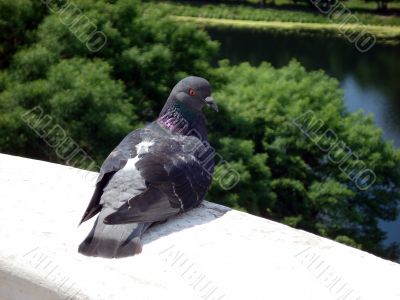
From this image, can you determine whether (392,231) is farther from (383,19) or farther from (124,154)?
(383,19)

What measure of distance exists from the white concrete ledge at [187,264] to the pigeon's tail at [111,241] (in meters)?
0.04

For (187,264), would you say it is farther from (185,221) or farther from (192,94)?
(192,94)

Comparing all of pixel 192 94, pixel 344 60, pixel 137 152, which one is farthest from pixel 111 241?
pixel 344 60

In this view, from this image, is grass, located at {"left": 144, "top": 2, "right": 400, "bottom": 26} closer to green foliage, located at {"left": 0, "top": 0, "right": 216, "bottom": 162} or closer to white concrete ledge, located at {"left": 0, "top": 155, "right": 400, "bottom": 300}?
green foliage, located at {"left": 0, "top": 0, "right": 216, "bottom": 162}

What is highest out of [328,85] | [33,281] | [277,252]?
[328,85]

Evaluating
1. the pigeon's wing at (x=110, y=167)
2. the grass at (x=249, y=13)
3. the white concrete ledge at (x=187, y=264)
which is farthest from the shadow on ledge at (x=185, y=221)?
the grass at (x=249, y=13)

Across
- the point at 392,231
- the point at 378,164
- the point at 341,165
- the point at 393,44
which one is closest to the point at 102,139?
the point at 341,165

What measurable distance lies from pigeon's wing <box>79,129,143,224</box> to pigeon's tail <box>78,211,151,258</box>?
0.17m

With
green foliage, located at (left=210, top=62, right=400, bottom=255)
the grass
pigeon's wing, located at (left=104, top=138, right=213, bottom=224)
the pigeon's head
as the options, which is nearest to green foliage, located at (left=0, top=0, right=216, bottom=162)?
green foliage, located at (left=210, top=62, right=400, bottom=255)

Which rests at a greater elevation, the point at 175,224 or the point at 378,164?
→ the point at 378,164

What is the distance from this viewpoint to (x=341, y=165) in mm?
13688

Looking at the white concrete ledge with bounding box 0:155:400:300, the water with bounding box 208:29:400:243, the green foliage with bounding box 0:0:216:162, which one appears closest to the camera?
the white concrete ledge with bounding box 0:155:400:300

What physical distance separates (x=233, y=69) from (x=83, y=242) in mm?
13411

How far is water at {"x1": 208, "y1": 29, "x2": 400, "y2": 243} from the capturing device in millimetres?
20906
